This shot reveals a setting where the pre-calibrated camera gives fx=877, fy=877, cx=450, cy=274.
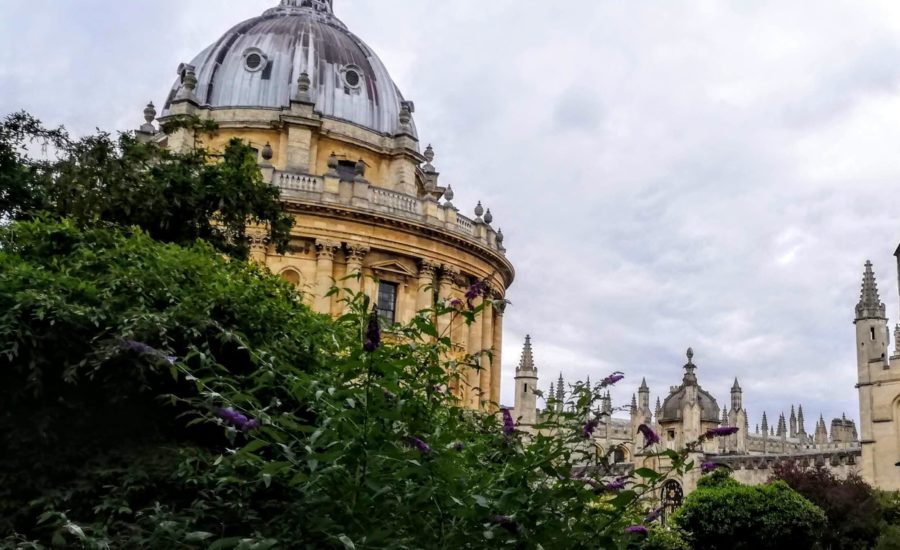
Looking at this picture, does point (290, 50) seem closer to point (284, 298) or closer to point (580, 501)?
point (284, 298)

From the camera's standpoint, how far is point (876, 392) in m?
43.3

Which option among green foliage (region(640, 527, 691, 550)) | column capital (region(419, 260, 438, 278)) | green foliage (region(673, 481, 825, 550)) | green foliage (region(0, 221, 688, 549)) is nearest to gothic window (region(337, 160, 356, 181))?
column capital (region(419, 260, 438, 278))

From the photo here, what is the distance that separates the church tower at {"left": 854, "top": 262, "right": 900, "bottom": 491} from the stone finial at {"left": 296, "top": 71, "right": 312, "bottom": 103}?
2988 centimetres

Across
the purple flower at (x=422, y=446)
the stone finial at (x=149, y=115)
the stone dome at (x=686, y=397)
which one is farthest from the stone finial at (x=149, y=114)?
the purple flower at (x=422, y=446)

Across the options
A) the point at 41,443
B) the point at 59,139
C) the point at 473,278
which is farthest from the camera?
the point at 473,278

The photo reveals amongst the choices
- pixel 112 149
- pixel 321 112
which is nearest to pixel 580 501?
pixel 112 149

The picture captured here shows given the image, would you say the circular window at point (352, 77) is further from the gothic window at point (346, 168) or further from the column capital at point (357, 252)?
the column capital at point (357, 252)

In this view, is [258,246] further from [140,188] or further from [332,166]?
[140,188]

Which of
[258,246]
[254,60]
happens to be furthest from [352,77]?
[258,246]

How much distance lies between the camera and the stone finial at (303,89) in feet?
122

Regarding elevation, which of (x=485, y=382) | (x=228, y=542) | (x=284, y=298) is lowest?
(x=228, y=542)

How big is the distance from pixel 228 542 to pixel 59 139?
12982 mm

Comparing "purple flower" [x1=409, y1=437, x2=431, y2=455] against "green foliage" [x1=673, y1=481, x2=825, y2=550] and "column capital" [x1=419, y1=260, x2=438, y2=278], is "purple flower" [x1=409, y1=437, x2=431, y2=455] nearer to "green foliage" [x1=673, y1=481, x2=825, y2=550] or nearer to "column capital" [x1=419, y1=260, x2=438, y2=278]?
"green foliage" [x1=673, y1=481, x2=825, y2=550]

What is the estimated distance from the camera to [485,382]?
37.4m
